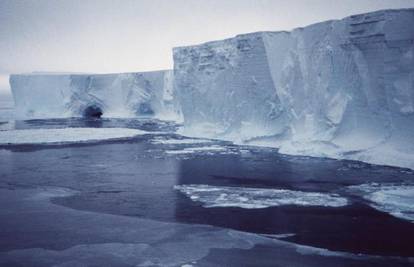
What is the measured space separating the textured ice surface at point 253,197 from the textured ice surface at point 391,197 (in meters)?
0.51

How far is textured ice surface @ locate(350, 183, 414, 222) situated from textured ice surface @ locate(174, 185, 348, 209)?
0.51 meters

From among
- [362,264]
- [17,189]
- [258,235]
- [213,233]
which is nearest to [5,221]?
[17,189]

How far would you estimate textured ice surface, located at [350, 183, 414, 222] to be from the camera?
6.24m

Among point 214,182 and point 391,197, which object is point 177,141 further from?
point 391,197

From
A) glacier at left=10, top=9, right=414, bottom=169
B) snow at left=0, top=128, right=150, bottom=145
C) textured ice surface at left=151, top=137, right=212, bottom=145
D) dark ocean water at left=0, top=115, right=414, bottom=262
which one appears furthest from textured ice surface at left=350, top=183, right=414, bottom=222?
snow at left=0, top=128, right=150, bottom=145

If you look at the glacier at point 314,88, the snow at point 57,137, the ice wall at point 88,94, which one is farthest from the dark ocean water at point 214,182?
the ice wall at point 88,94

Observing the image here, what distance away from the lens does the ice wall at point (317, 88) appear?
33.5ft

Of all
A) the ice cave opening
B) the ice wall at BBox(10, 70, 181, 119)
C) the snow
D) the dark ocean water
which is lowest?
the dark ocean water

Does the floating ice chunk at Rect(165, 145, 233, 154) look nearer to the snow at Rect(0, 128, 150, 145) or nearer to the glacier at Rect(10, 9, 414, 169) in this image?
the glacier at Rect(10, 9, 414, 169)

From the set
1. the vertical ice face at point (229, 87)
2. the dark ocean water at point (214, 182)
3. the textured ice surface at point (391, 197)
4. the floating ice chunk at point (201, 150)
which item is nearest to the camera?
the dark ocean water at point (214, 182)

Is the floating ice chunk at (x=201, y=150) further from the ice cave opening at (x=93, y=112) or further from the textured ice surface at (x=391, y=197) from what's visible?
the ice cave opening at (x=93, y=112)

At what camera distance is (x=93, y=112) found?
33.2 metres

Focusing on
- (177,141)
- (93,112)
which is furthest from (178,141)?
(93,112)

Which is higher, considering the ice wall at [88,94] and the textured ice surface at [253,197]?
the ice wall at [88,94]
